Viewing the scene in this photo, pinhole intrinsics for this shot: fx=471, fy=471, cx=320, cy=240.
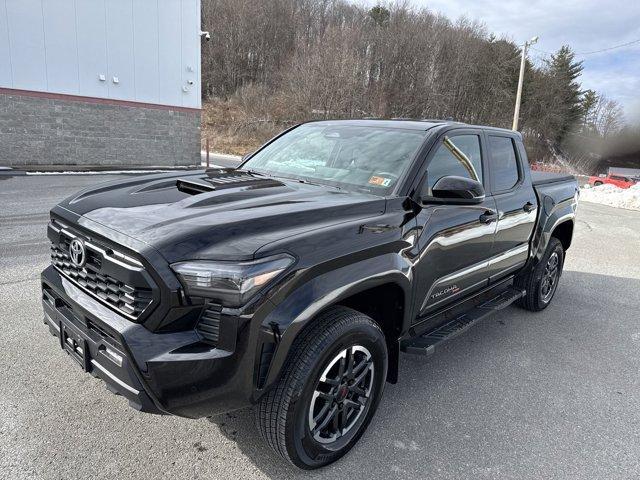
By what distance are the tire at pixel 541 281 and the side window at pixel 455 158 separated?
1.63m

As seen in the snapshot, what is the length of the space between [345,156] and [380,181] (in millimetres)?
489

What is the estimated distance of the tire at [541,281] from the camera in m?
4.77

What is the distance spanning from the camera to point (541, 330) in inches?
182

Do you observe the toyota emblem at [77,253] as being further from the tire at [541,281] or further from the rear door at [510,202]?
the tire at [541,281]

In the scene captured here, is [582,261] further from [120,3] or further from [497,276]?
[120,3]

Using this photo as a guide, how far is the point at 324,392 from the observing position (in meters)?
Result: 2.43

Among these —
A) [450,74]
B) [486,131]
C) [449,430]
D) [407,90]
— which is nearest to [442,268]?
[449,430]

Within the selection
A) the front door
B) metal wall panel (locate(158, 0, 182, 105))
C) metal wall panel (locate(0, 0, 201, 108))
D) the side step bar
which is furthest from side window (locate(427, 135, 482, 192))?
metal wall panel (locate(158, 0, 182, 105))

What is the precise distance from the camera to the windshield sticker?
9.80 feet

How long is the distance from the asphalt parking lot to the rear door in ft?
2.59

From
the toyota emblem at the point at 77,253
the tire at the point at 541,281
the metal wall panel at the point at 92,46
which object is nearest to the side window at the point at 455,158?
the tire at the point at 541,281

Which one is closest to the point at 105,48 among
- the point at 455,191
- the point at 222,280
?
the point at 455,191

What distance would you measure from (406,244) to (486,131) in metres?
1.74

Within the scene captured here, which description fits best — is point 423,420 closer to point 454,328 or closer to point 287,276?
point 454,328
